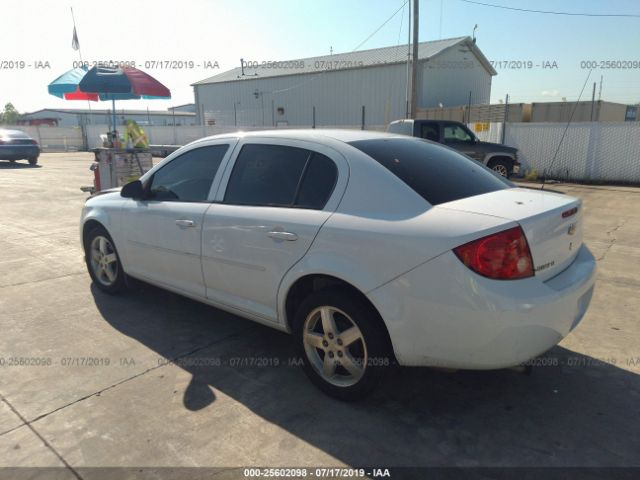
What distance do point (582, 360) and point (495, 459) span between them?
1.43 m

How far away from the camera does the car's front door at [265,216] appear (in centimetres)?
294

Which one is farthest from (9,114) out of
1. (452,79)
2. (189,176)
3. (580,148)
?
(189,176)

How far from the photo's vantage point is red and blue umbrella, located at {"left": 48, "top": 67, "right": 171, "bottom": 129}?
917 centimetres

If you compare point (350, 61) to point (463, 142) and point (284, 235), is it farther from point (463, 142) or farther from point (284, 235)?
point (284, 235)

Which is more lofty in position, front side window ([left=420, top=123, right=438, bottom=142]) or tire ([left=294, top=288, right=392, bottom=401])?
front side window ([left=420, top=123, right=438, bottom=142])

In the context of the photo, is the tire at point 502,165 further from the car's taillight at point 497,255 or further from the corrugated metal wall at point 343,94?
the corrugated metal wall at point 343,94

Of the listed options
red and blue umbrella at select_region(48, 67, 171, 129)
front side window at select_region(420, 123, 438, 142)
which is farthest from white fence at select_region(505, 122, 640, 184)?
red and blue umbrella at select_region(48, 67, 171, 129)

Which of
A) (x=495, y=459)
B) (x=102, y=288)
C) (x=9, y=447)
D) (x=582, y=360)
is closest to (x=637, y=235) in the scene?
(x=582, y=360)

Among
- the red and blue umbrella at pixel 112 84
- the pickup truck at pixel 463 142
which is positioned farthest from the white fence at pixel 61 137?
the pickup truck at pixel 463 142

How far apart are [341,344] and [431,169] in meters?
1.24

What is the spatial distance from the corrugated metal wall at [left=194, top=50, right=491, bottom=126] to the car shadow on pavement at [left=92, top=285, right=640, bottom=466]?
2256cm

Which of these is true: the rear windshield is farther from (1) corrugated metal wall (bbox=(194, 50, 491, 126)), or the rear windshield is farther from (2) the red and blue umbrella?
(1) corrugated metal wall (bbox=(194, 50, 491, 126))

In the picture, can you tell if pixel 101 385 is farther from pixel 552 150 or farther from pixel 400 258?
pixel 552 150

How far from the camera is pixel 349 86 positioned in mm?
26641
